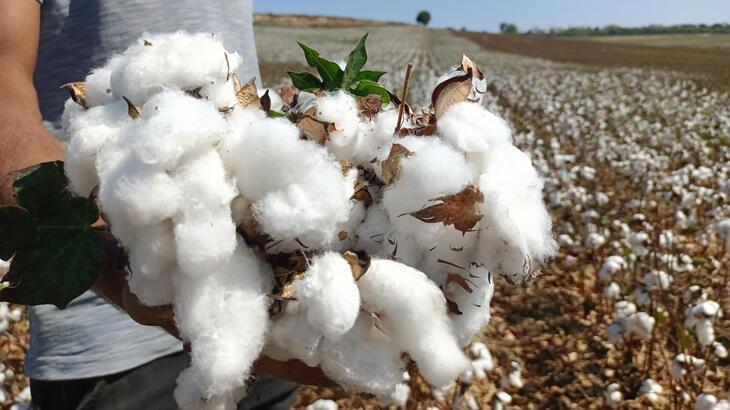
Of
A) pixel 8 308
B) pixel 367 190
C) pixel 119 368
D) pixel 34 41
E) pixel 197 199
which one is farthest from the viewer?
pixel 8 308

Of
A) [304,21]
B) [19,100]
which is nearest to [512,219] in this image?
[19,100]

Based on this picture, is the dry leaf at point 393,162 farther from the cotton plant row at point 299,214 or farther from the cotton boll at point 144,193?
the cotton boll at point 144,193

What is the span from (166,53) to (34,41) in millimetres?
553

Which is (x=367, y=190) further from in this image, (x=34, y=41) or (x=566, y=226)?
(x=566, y=226)

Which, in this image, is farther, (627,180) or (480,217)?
(627,180)

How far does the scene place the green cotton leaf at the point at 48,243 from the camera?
2.49ft

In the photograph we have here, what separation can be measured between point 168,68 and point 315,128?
208 mm

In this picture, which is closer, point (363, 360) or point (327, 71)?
point (363, 360)

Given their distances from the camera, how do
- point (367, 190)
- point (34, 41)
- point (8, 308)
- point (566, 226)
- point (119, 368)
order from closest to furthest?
1. point (367, 190)
2. point (34, 41)
3. point (119, 368)
4. point (8, 308)
5. point (566, 226)

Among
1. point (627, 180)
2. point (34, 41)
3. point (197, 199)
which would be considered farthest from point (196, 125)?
point (627, 180)

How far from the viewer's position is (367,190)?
774 millimetres

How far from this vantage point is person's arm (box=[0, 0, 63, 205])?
949 millimetres

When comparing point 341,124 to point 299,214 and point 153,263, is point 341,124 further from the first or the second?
point 153,263

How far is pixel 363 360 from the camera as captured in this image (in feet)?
2.44
